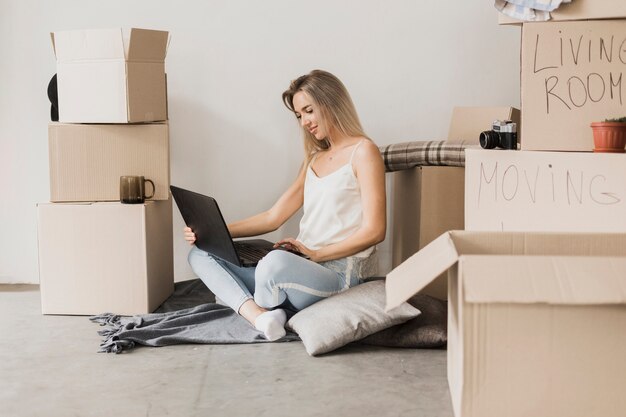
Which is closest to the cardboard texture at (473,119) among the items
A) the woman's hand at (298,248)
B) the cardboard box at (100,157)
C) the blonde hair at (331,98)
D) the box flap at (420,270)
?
the blonde hair at (331,98)

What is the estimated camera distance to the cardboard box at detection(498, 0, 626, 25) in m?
1.95

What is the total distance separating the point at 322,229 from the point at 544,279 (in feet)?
4.21

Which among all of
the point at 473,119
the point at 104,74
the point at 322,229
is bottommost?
the point at 322,229

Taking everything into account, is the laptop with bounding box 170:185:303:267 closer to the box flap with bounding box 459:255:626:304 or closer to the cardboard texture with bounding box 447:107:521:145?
the cardboard texture with bounding box 447:107:521:145

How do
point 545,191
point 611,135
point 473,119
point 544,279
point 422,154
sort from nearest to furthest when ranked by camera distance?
point 544,279 → point 611,135 → point 545,191 → point 422,154 → point 473,119

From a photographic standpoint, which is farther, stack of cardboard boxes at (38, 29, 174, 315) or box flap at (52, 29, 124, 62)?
stack of cardboard boxes at (38, 29, 174, 315)

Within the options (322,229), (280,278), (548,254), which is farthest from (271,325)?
(548,254)

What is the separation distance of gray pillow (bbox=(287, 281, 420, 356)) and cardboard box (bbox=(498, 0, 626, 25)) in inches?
36.6

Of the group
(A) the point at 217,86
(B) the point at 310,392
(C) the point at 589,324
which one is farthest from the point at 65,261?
(C) the point at 589,324

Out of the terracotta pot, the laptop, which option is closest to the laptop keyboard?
the laptop

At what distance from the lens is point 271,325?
2.32 metres

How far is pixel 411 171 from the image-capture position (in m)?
2.87

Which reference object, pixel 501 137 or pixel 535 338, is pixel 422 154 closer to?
pixel 501 137

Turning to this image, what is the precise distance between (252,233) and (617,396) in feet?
5.53
